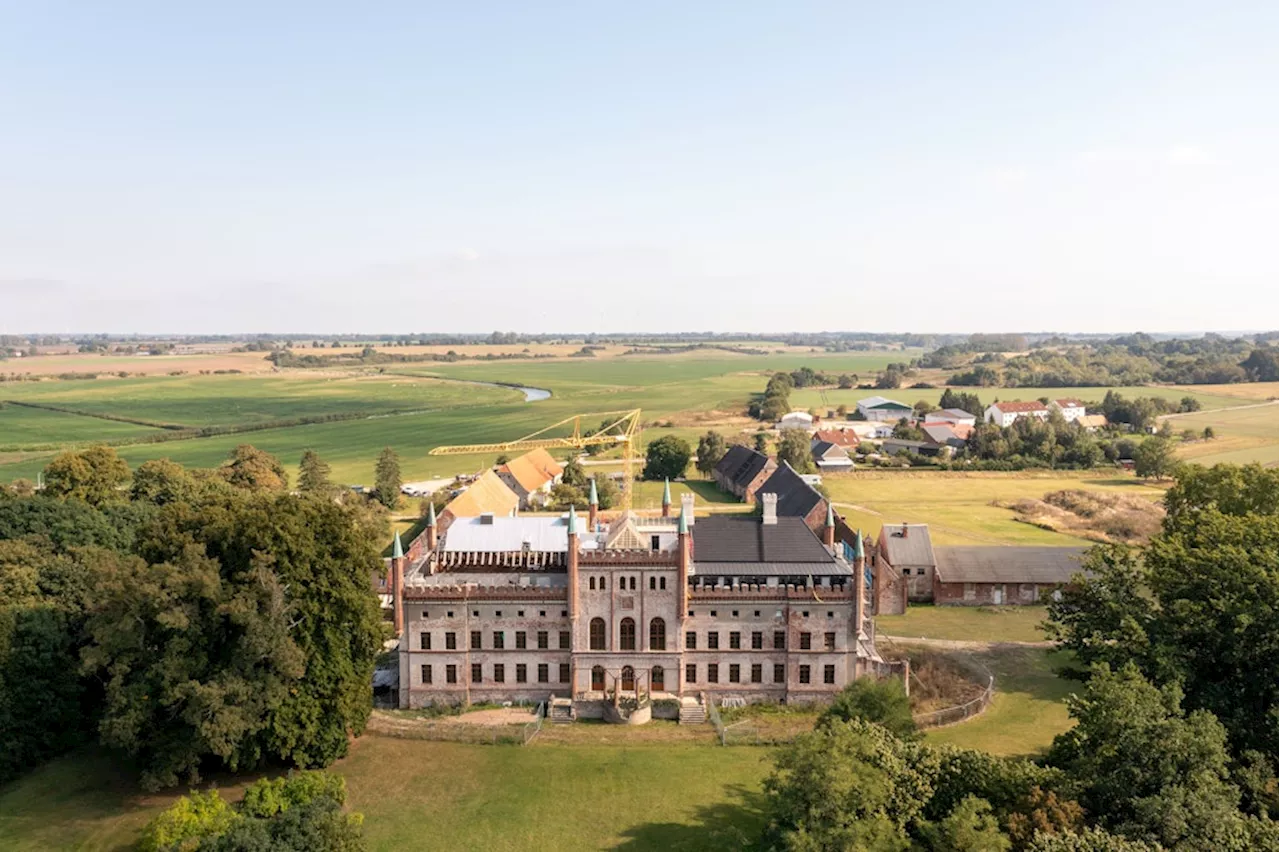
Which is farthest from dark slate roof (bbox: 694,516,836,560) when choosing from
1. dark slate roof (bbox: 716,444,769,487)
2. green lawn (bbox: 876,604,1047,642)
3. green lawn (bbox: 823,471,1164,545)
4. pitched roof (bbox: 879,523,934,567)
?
dark slate roof (bbox: 716,444,769,487)

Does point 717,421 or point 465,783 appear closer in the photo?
point 465,783

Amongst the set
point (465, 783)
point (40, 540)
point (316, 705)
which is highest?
point (40, 540)

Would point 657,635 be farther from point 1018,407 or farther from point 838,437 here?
point 1018,407

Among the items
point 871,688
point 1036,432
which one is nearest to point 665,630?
point 871,688

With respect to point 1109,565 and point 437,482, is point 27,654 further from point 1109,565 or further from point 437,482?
point 437,482

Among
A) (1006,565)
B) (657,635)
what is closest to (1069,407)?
(1006,565)

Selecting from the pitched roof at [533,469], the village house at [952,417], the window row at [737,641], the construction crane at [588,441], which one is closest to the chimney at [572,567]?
the window row at [737,641]
